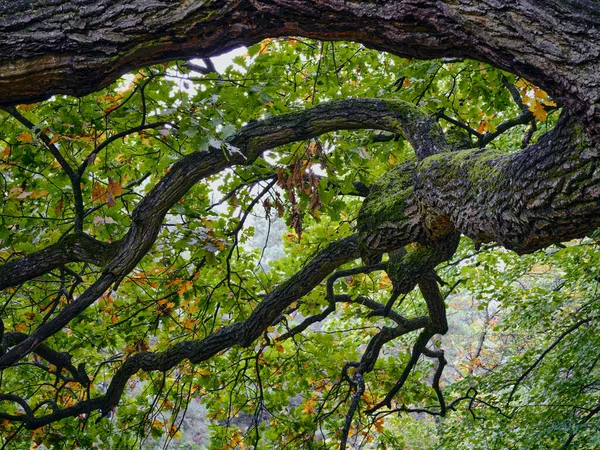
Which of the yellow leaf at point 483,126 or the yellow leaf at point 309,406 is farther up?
the yellow leaf at point 483,126

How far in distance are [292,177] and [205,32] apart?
159 centimetres

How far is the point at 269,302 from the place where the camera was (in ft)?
13.8

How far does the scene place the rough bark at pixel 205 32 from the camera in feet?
5.21

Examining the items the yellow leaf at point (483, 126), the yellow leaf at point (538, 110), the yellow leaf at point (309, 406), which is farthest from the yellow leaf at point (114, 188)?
the yellow leaf at point (309, 406)

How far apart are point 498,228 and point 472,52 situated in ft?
1.91

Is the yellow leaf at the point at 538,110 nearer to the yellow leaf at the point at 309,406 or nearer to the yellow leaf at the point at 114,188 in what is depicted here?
the yellow leaf at the point at 114,188

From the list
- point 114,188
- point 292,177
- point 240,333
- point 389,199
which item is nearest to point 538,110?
point 389,199

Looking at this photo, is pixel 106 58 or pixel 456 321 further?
Answer: pixel 456 321

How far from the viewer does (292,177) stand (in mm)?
3309

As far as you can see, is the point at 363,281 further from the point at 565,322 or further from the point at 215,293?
the point at 565,322

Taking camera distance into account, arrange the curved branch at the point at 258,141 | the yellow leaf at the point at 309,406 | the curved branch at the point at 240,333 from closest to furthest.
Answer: the curved branch at the point at 258,141, the curved branch at the point at 240,333, the yellow leaf at the point at 309,406

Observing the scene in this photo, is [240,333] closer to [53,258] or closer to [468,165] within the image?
[53,258]

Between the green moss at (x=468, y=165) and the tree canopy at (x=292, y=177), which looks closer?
the tree canopy at (x=292, y=177)

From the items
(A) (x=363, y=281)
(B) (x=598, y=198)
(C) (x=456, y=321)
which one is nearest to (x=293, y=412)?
(A) (x=363, y=281)
